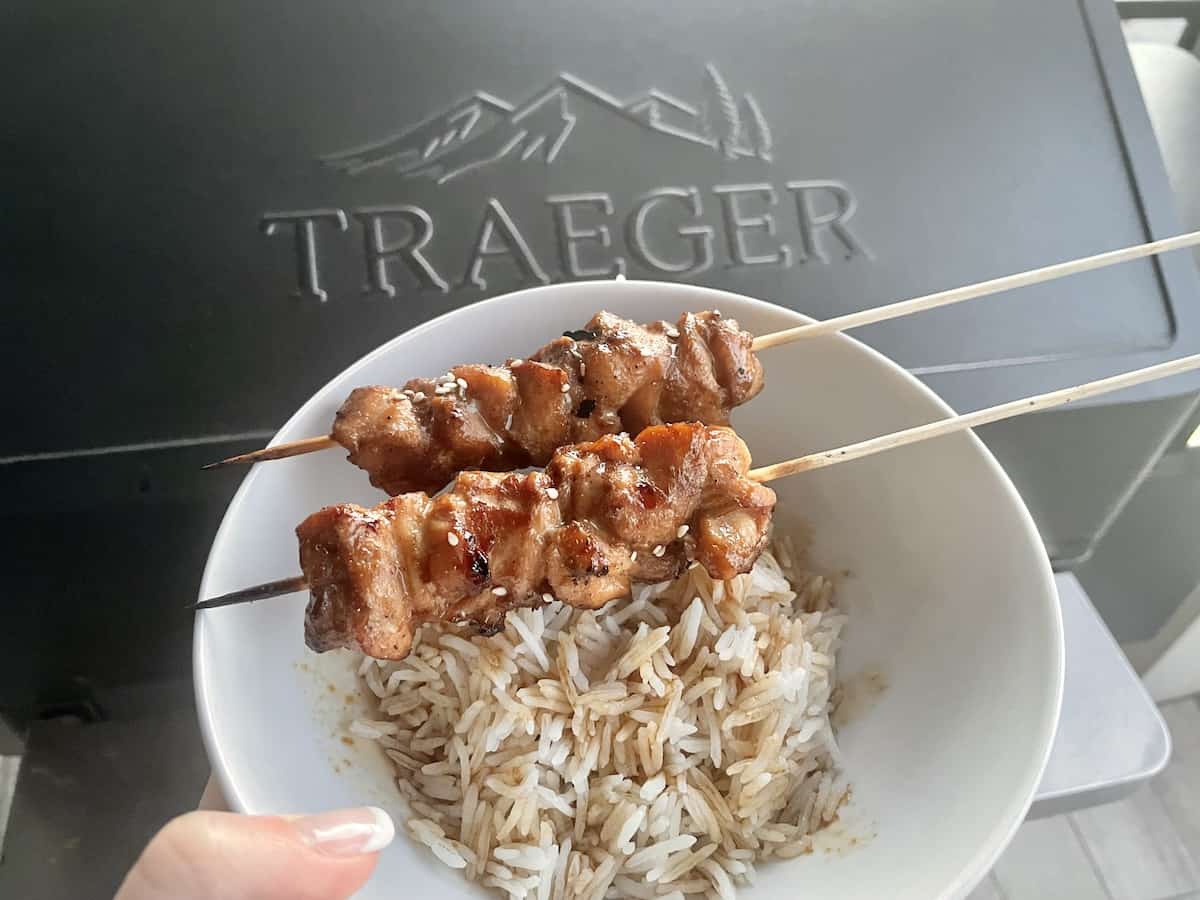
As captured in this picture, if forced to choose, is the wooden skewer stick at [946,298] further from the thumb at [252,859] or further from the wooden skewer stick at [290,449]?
the thumb at [252,859]

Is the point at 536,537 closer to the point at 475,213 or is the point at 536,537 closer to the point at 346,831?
the point at 346,831

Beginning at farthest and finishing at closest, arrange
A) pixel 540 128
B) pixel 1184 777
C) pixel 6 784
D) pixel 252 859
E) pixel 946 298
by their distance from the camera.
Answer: pixel 1184 777 → pixel 6 784 → pixel 540 128 → pixel 946 298 → pixel 252 859

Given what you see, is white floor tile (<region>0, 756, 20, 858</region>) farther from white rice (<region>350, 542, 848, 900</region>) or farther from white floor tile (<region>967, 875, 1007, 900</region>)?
white floor tile (<region>967, 875, 1007, 900</region>)

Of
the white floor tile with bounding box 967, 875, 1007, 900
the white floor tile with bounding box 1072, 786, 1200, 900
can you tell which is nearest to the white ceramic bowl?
the white floor tile with bounding box 967, 875, 1007, 900

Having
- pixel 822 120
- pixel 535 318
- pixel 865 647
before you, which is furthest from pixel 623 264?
pixel 865 647

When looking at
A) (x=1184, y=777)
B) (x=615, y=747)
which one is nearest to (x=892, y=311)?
(x=615, y=747)

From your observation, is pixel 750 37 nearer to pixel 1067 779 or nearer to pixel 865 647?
pixel 865 647
